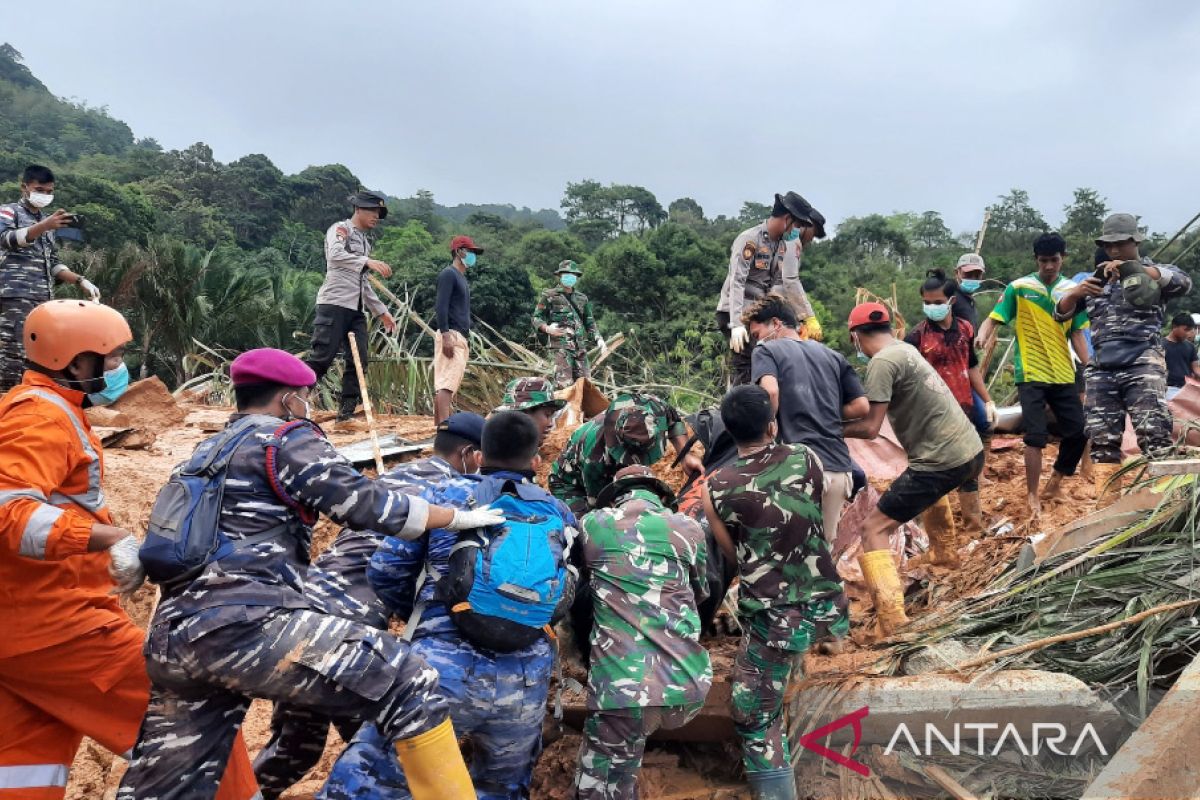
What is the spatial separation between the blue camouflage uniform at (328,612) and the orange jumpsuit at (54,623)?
0.37 m

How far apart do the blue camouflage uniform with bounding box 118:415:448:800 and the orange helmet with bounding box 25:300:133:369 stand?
0.75m

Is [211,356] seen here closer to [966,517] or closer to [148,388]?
[148,388]

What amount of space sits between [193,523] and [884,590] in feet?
10.3

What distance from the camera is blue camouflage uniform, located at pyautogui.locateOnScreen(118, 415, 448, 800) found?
236cm

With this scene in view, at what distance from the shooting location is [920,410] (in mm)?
4539

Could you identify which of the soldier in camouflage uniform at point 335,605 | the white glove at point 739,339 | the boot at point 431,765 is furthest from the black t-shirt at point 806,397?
the boot at point 431,765

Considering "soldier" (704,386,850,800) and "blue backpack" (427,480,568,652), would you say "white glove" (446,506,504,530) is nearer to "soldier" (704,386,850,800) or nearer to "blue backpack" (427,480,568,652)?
"blue backpack" (427,480,568,652)

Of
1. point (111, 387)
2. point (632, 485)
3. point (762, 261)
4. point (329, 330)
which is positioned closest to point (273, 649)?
point (111, 387)

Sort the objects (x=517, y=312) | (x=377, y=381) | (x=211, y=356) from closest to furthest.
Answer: (x=377, y=381) → (x=211, y=356) → (x=517, y=312)

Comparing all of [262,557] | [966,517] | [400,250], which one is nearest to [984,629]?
[966,517]

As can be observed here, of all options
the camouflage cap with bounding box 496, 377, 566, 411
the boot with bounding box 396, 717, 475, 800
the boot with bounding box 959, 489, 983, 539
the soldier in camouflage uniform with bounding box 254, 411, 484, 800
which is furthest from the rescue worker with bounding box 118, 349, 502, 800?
the boot with bounding box 959, 489, 983, 539

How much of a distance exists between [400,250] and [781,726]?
26301 mm

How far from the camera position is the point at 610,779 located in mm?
3004

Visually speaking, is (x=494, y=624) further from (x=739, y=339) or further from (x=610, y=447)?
(x=739, y=339)
